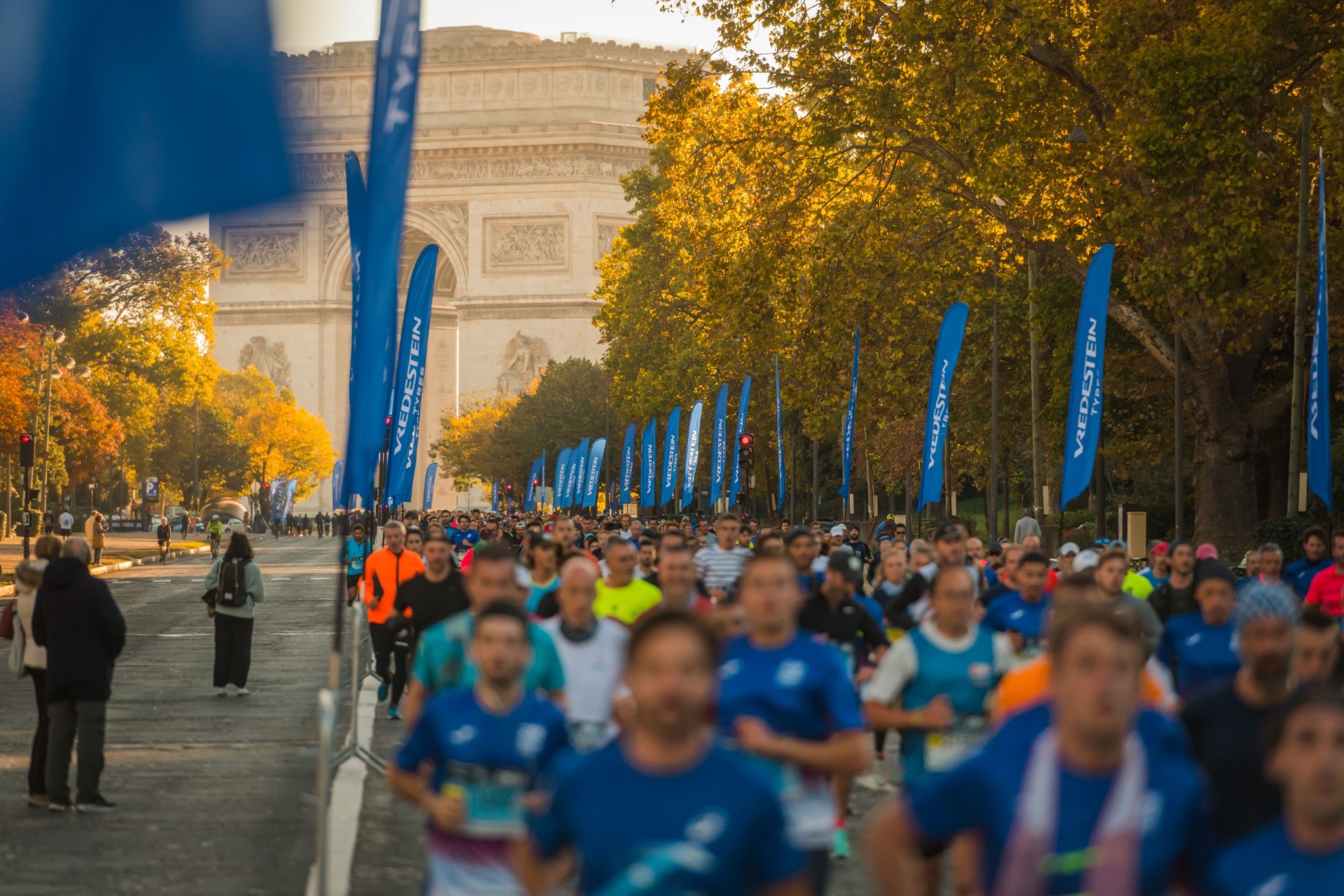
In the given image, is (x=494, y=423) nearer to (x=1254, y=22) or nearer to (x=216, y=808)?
(x=1254, y=22)

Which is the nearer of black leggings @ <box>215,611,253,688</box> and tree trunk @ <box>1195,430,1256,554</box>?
black leggings @ <box>215,611,253,688</box>

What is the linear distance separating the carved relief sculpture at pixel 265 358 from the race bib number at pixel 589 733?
11153cm

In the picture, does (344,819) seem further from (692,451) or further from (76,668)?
(692,451)

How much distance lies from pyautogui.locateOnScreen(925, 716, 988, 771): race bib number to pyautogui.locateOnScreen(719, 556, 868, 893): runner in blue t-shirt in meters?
0.84

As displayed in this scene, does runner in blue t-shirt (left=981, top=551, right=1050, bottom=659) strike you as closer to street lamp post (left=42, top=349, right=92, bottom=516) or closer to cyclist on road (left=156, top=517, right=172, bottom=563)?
street lamp post (left=42, top=349, right=92, bottom=516)

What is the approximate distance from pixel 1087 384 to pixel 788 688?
558 inches

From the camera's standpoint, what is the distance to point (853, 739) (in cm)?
586

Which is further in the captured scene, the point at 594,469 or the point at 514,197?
the point at 514,197

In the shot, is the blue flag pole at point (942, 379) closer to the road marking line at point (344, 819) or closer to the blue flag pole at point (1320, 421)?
the blue flag pole at point (1320, 421)

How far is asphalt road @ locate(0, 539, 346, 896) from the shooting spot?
902cm

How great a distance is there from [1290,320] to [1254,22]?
7.76 meters

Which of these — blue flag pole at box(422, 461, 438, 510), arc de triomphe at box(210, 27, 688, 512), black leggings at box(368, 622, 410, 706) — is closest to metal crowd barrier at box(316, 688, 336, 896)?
black leggings at box(368, 622, 410, 706)

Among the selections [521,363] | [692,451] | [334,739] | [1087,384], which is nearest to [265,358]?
[521,363]

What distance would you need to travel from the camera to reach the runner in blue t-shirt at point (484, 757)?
523 centimetres
